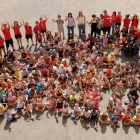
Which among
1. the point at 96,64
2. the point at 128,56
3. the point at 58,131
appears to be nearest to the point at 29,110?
the point at 58,131

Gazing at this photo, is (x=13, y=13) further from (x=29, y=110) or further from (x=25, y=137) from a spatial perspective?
(x=25, y=137)

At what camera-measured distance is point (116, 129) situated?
8516mm

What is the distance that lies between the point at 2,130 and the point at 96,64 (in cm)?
652

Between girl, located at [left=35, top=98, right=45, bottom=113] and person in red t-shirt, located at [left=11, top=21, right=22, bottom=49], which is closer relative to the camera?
girl, located at [left=35, top=98, right=45, bottom=113]

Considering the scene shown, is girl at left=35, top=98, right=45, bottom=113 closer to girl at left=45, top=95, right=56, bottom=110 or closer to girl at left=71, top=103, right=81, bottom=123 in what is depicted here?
girl at left=45, top=95, right=56, bottom=110

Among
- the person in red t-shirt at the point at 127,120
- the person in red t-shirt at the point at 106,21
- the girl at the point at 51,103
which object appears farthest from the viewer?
the person in red t-shirt at the point at 106,21

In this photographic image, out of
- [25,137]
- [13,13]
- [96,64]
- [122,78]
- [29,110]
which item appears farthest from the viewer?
[13,13]

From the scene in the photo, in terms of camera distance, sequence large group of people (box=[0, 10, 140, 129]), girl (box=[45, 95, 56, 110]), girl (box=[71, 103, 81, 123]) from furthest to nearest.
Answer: girl (box=[45, 95, 56, 110])
large group of people (box=[0, 10, 140, 129])
girl (box=[71, 103, 81, 123])

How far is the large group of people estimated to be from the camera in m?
9.26

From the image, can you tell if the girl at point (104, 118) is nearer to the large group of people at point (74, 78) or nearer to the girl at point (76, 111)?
the large group of people at point (74, 78)

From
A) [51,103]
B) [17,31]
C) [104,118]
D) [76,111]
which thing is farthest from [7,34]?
[104,118]

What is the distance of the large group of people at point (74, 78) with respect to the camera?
364 inches

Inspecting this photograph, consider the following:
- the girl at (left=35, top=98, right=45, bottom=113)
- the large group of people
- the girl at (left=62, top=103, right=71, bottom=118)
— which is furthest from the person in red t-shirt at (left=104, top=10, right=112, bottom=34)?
the girl at (left=35, top=98, right=45, bottom=113)

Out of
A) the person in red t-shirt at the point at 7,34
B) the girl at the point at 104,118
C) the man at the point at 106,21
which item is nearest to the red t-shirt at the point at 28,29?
the person in red t-shirt at the point at 7,34
